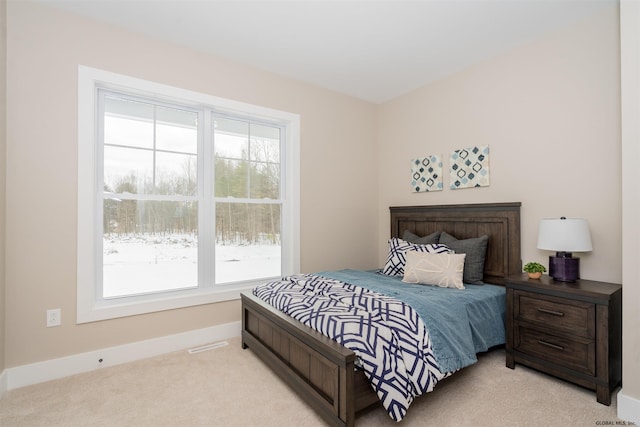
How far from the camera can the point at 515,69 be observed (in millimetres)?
2855

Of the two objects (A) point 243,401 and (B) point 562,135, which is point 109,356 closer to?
(A) point 243,401

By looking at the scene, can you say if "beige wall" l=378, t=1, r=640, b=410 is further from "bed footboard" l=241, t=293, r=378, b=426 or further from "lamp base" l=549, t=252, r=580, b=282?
"bed footboard" l=241, t=293, r=378, b=426

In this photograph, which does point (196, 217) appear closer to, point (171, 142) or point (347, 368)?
point (171, 142)

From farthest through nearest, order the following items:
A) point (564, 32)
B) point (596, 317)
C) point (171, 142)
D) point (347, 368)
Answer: point (171, 142), point (564, 32), point (596, 317), point (347, 368)

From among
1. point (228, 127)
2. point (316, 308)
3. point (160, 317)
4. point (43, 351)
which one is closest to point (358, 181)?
point (228, 127)

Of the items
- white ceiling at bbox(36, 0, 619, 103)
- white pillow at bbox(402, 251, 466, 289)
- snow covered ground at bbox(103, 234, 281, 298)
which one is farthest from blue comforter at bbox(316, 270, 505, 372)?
white ceiling at bbox(36, 0, 619, 103)

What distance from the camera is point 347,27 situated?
8.43 ft

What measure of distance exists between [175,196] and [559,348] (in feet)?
10.6

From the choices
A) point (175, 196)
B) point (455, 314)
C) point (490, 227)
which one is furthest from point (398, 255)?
point (175, 196)

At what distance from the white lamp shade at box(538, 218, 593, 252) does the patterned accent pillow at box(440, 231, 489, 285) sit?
0.63m

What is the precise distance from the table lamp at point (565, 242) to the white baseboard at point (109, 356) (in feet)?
8.99

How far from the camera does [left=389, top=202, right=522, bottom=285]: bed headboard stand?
2.84m

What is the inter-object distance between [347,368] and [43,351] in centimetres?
224

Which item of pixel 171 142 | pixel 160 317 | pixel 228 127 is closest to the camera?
pixel 160 317
